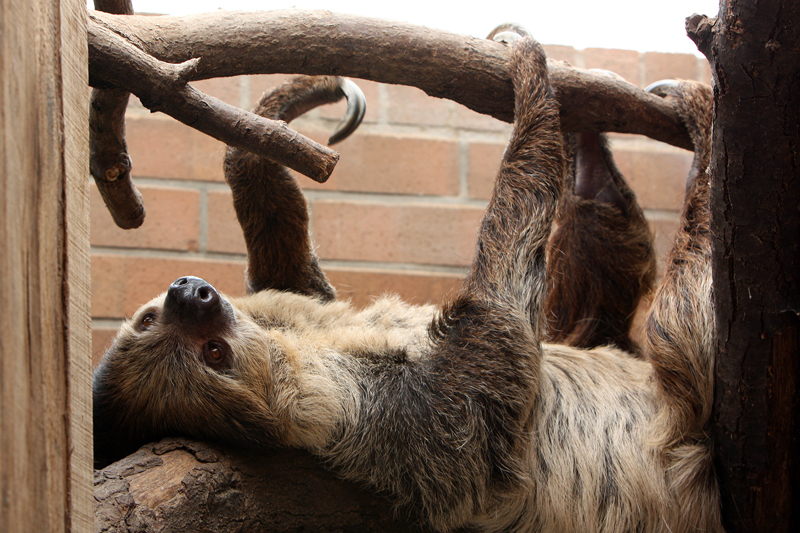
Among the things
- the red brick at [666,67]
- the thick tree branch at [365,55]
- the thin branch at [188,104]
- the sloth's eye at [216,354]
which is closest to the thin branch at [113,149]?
the thick tree branch at [365,55]

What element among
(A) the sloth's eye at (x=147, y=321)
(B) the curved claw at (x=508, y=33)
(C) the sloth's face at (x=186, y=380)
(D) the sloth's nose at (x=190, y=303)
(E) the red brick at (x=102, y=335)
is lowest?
(E) the red brick at (x=102, y=335)

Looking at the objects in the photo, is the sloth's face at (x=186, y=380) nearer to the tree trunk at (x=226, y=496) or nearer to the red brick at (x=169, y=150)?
the tree trunk at (x=226, y=496)

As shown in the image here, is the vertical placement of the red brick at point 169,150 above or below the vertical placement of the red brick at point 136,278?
above

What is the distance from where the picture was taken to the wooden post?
101cm

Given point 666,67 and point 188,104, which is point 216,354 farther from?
point 666,67

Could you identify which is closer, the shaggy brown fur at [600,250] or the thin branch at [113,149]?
the thin branch at [113,149]

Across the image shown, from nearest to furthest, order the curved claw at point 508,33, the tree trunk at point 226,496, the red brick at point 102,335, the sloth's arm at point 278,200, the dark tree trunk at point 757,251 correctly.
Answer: the dark tree trunk at point 757,251 → the tree trunk at point 226,496 → the curved claw at point 508,33 → the sloth's arm at point 278,200 → the red brick at point 102,335

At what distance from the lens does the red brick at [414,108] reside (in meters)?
3.80

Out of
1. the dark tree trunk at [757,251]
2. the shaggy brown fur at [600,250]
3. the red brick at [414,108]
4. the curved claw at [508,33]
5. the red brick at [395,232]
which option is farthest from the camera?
the red brick at [414,108]

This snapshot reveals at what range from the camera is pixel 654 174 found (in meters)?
3.97

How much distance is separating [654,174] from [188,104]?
3.05 meters

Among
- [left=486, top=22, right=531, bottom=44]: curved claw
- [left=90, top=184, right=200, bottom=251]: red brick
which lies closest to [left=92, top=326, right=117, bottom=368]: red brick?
[left=90, top=184, right=200, bottom=251]: red brick

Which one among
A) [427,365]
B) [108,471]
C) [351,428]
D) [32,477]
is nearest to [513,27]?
[427,365]

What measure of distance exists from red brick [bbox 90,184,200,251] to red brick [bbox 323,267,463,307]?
2.46ft
